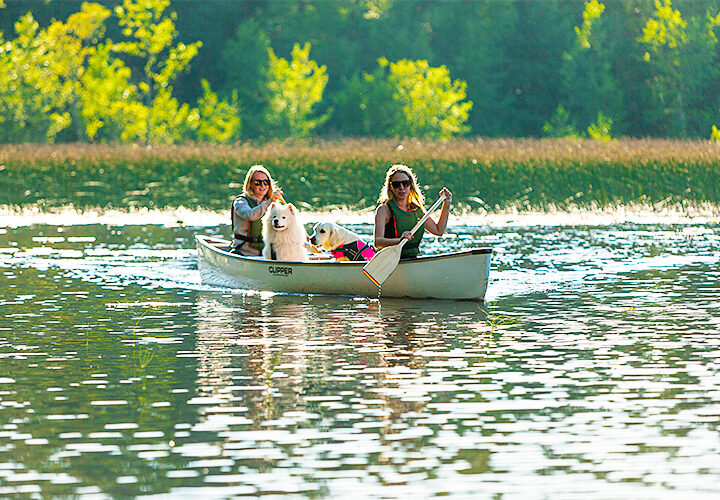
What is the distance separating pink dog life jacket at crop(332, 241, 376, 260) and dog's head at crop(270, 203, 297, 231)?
76cm

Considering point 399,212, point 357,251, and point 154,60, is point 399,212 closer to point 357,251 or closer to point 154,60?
point 357,251

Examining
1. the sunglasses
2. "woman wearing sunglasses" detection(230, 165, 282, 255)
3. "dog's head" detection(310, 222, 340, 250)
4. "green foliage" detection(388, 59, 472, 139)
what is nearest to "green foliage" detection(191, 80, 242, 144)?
"green foliage" detection(388, 59, 472, 139)

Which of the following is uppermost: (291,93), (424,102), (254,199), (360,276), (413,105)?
(291,93)

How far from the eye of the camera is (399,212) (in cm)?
1505

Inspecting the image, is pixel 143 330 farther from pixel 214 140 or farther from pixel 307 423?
pixel 214 140

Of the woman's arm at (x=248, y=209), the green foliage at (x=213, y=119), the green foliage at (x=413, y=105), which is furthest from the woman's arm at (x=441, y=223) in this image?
the green foliage at (x=413, y=105)

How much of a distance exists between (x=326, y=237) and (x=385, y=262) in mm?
1591

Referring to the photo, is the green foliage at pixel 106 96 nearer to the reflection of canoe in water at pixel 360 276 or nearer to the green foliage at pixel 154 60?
the green foliage at pixel 154 60

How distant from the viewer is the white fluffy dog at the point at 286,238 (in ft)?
52.5

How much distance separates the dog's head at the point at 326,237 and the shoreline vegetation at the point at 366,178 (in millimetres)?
12086

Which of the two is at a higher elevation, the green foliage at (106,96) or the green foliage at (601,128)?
the green foliage at (106,96)

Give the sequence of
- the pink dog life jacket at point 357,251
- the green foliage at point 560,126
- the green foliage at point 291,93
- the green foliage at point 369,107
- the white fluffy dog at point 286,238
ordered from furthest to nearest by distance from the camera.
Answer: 1. the green foliage at point 560,126
2. the green foliage at point 369,107
3. the green foliage at point 291,93
4. the pink dog life jacket at point 357,251
5. the white fluffy dog at point 286,238

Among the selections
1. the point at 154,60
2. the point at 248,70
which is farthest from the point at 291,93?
the point at 154,60

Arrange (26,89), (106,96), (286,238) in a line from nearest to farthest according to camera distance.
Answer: (286,238)
(26,89)
(106,96)
